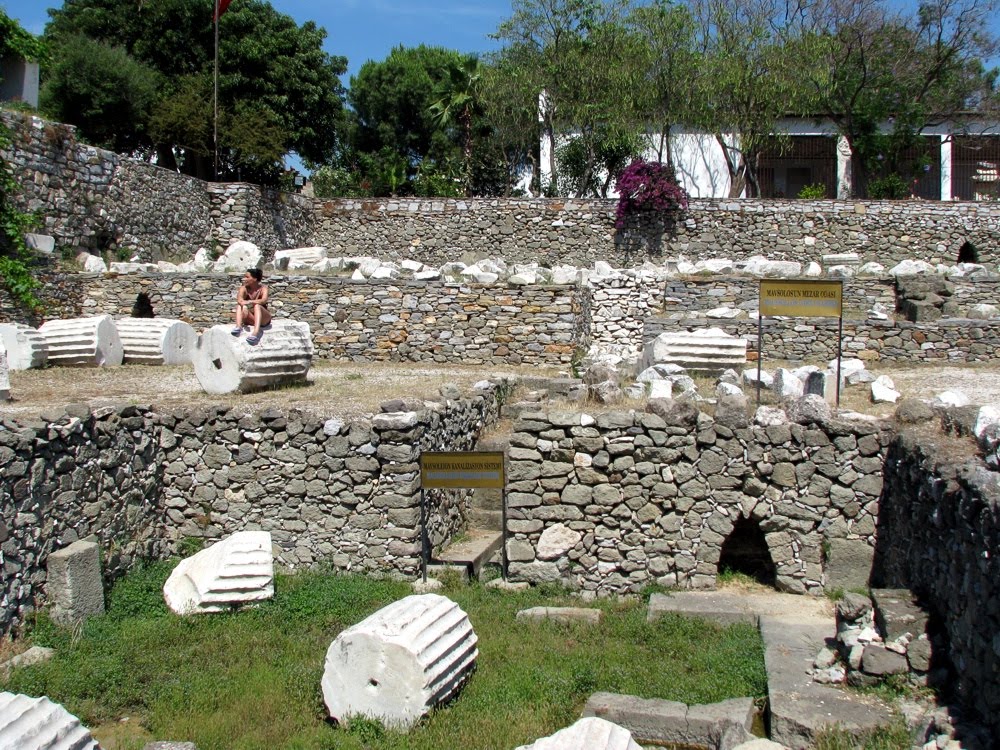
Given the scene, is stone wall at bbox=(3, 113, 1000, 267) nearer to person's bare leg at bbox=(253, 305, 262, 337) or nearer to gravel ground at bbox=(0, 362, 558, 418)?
gravel ground at bbox=(0, 362, 558, 418)

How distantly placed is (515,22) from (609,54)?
3.70m

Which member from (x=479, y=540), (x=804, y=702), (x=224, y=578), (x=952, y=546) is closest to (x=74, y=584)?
(x=224, y=578)

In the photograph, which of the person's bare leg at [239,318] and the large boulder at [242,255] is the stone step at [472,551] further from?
the large boulder at [242,255]

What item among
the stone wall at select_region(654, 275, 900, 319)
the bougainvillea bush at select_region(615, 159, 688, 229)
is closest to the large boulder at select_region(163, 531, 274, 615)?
the stone wall at select_region(654, 275, 900, 319)

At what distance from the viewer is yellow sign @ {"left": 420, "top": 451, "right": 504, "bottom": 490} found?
833 centimetres

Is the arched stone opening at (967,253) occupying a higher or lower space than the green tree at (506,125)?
lower

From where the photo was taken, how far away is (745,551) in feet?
29.2

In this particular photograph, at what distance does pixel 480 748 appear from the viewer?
5.68m

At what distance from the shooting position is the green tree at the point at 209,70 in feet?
90.8

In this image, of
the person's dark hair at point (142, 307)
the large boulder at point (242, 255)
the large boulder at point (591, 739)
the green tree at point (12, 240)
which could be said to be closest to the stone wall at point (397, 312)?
the person's dark hair at point (142, 307)

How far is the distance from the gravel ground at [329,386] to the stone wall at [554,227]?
9.35 meters

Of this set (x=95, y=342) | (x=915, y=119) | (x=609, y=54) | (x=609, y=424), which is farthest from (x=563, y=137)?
(x=609, y=424)

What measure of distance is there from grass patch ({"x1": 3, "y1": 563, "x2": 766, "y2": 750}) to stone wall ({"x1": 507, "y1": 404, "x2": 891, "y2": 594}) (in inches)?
21.5

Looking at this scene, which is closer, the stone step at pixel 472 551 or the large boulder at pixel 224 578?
the large boulder at pixel 224 578
